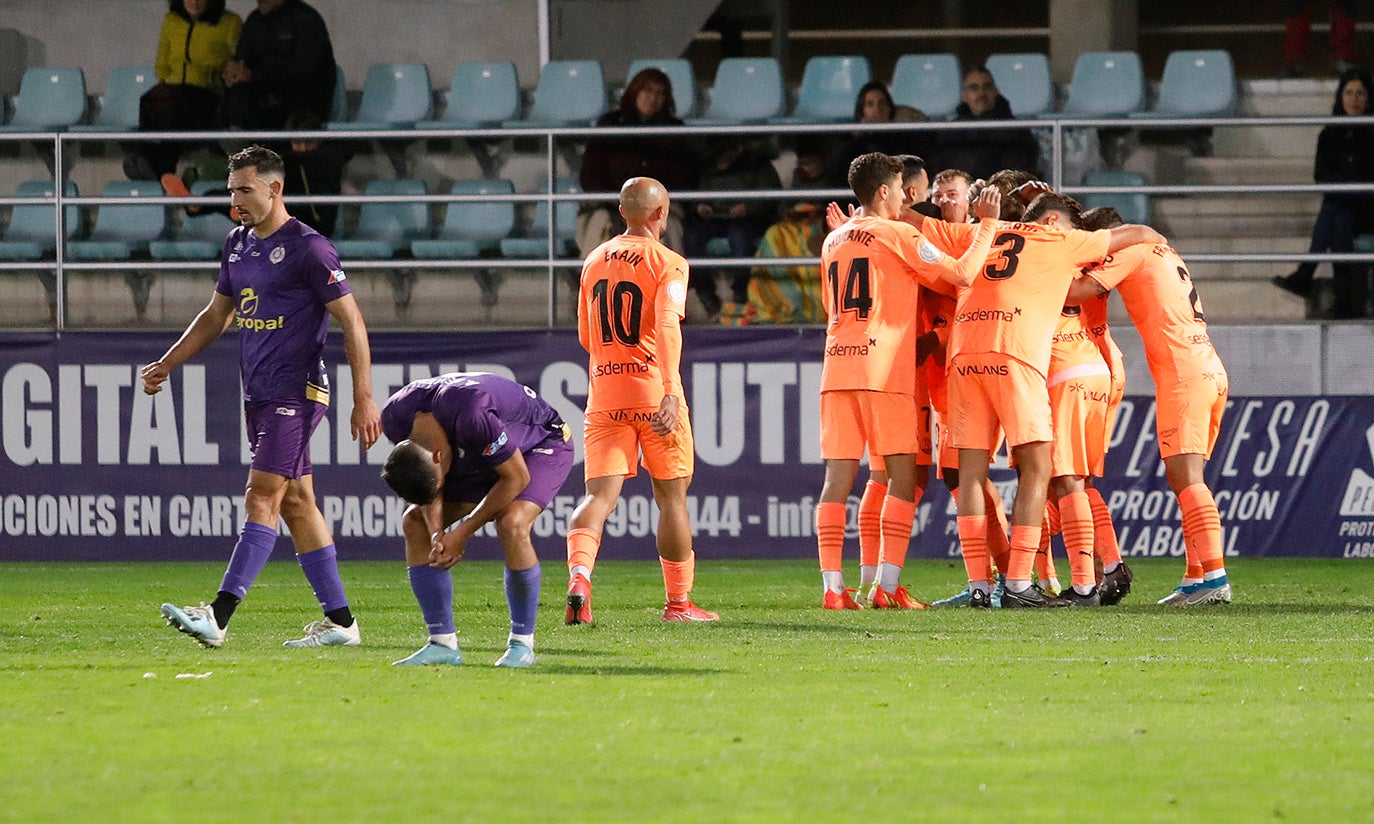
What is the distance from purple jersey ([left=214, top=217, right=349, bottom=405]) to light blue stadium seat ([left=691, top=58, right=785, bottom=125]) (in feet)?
26.5

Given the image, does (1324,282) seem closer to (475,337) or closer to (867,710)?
(475,337)

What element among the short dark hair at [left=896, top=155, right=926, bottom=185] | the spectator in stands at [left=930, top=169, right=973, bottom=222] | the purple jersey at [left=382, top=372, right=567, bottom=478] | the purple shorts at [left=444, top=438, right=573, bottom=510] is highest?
the short dark hair at [left=896, top=155, right=926, bottom=185]

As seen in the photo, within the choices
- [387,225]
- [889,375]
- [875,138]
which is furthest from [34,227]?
[889,375]

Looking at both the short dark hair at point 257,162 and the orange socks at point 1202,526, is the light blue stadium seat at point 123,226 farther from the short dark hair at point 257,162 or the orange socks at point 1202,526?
the orange socks at point 1202,526

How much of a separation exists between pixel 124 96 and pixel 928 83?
22.4 ft

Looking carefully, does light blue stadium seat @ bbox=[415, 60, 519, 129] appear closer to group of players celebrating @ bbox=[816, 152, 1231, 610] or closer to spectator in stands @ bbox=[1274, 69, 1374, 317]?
spectator in stands @ bbox=[1274, 69, 1374, 317]

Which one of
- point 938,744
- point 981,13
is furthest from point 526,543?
point 981,13

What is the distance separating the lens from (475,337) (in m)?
13.9

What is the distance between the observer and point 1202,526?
9.74m

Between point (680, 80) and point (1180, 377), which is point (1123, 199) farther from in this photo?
point (1180, 377)

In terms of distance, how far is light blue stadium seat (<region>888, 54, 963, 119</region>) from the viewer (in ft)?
52.2

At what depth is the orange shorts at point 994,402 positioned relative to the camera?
9430mm

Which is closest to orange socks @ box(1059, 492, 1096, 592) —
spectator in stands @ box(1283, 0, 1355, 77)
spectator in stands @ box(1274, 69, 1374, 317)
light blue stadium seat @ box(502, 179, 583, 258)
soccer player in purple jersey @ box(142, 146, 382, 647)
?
soccer player in purple jersey @ box(142, 146, 382, 647)

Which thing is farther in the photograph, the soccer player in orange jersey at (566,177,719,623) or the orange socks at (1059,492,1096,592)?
the orange socks at (1059,492,1096,592)
